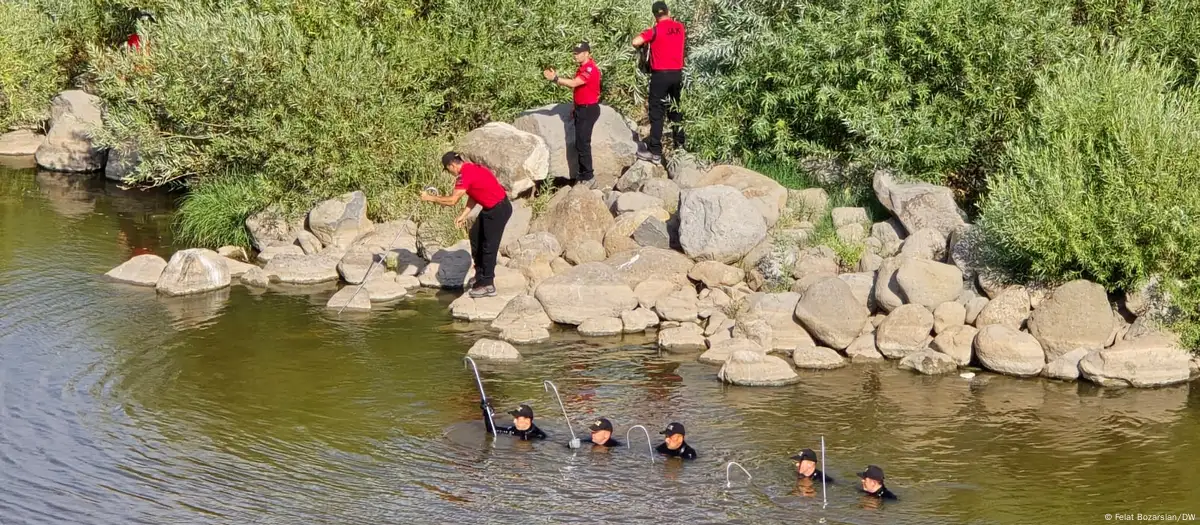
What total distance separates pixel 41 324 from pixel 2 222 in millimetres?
7374

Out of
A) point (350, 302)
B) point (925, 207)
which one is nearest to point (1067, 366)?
point (925, 207)

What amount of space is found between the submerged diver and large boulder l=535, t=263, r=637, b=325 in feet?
13.2

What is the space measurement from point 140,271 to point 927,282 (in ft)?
38.4

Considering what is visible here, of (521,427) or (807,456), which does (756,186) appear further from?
(807,456)

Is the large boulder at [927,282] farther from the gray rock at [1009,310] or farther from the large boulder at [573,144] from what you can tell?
the large boulder at [573,144]

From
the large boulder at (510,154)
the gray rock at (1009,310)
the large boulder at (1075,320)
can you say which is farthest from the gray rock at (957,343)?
the large boulder at (510,154)

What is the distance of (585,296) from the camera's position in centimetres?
1898

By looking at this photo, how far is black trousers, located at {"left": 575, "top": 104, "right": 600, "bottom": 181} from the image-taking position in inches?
861

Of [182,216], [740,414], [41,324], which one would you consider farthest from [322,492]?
[182,216]

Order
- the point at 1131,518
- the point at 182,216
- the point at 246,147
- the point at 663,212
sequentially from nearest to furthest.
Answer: the point at 1131,518 < the point at 663,212 < the point at 246,147 < the point at 182,216

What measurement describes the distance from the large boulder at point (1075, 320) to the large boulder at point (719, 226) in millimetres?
4452

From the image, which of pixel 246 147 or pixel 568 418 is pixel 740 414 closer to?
pixel 568 418

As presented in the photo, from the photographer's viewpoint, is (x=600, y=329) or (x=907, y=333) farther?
(x=600, y=329)

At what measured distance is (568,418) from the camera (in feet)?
50.5
